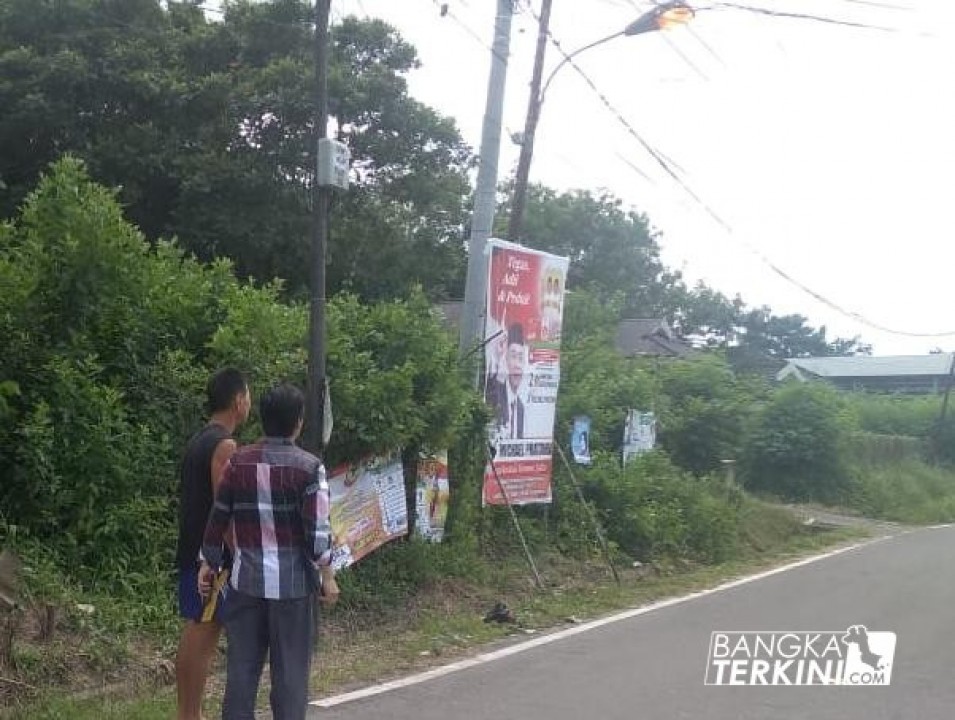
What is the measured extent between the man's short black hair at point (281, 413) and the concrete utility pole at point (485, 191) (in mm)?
6925

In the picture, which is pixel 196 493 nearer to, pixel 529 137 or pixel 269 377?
pixel 269 377

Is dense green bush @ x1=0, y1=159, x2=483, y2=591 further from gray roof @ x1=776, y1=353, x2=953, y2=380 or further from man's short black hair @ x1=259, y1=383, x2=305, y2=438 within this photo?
gray roof @ x1=776, y1=353, x2=953, y2=380

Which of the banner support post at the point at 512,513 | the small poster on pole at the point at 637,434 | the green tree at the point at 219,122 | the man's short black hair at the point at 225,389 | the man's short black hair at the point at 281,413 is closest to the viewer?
the man's short black hair at the point at 281,413

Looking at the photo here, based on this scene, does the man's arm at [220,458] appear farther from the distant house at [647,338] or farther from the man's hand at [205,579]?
the distant house at [647,338]

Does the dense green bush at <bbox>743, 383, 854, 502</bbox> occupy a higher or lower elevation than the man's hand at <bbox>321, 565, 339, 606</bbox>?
lower

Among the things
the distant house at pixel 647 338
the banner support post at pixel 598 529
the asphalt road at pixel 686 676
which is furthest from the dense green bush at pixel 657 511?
the distant house at pixel 647 338

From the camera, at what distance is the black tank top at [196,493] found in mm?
4832

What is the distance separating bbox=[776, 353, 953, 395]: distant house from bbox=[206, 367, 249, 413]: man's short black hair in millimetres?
59322

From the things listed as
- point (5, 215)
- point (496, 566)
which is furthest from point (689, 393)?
point (5, 215)

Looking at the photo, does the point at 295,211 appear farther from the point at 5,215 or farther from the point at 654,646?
the point at 654,646

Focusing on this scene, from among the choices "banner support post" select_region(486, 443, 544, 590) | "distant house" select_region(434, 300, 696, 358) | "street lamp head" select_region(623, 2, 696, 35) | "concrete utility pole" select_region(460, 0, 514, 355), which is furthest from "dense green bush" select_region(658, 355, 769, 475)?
"distant house" select_region(434, 300, 696, 358)

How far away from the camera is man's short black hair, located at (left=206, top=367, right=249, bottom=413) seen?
502 cm

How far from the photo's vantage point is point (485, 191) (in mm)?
11492

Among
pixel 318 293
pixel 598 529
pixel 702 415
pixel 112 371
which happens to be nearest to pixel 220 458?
pixel 318 293
